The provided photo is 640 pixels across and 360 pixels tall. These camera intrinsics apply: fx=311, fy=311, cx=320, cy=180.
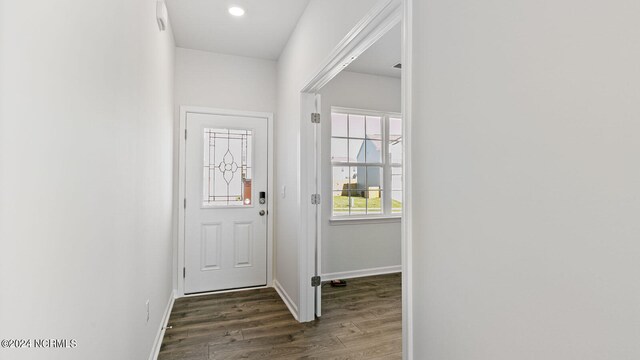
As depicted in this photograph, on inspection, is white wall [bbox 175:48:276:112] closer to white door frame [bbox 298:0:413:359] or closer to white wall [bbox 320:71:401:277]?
white wall [bbox 320:71:401:277]

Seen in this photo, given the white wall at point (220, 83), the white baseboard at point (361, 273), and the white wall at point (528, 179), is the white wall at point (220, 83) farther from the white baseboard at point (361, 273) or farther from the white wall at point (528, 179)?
the white wall at point (528, 179)

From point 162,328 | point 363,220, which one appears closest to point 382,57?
point 363,220

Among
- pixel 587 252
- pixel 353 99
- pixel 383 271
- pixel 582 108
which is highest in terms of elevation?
pixel 353 99

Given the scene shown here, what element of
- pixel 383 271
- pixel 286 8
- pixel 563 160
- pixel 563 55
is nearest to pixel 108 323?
pixel 563 160

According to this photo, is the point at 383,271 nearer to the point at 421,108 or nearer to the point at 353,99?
the point at 353,99

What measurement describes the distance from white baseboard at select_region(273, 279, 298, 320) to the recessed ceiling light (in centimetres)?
270

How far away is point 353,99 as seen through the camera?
4.13 metres

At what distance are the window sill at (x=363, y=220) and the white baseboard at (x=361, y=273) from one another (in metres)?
0.63

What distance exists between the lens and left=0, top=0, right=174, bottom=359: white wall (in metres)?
0.66

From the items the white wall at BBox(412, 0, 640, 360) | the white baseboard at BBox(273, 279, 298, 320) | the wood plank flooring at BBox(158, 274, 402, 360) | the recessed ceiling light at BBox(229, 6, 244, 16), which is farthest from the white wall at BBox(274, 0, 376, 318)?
the white wall at BBox(412, 0, 640, 360)

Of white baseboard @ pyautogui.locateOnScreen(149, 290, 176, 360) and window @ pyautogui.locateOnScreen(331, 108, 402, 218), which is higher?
window @ pyautogui.locateOnScreen(331, 108, 402, 218)

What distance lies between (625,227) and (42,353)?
1342 millimetres

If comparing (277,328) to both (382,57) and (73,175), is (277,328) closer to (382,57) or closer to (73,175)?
(73,175)

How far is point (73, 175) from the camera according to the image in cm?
92
